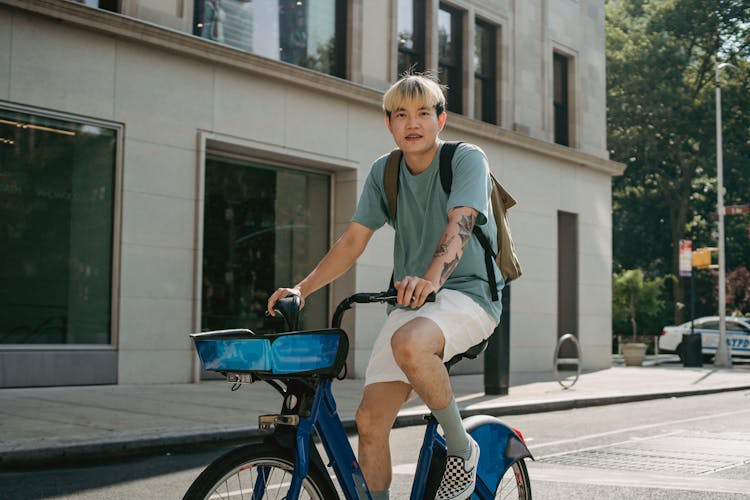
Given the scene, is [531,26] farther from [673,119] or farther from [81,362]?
[673,119]

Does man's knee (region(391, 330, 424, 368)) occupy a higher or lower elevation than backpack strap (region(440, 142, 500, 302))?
lower

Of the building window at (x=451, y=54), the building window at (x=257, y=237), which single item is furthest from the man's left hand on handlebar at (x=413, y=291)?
the building window at (x=451, y=54)

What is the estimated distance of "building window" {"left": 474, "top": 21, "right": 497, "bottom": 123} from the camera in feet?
67.5

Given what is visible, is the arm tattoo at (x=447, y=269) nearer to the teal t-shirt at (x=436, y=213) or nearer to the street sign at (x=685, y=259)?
the teal t-shirt at (x=436, y=213)

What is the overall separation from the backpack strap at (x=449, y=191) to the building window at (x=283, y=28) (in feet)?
38.8

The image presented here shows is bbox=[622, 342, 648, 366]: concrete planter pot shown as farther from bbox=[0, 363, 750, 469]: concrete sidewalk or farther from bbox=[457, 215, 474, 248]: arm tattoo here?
bbox=[457, 215, 474, 248]: arm tattoo

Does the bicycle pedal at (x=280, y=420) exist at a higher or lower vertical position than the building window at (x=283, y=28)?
lower

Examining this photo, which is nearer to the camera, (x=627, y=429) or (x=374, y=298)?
(x=374, y=298)

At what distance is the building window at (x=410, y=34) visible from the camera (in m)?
18.6

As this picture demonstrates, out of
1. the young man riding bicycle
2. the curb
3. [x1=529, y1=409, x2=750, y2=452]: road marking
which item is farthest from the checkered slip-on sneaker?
[x1=529, y1=409, x2=750, y2=452]: road marking

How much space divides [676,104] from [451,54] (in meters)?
20.7

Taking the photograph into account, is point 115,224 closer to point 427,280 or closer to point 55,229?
point 55,229

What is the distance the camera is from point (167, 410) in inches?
399

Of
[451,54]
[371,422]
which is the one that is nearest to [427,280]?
[371,422]
